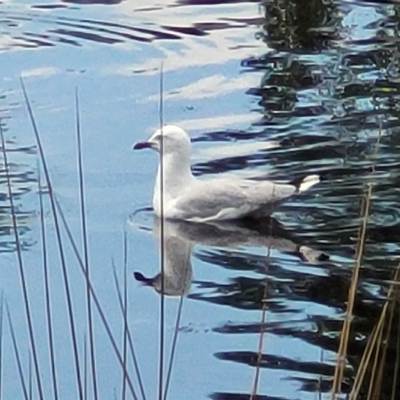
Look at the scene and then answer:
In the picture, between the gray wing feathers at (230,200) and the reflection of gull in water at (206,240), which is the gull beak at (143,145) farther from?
the reflection of gull in water at (206,240)

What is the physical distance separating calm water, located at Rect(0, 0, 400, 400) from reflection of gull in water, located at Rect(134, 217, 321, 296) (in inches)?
0.6

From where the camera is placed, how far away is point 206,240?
7645 mm

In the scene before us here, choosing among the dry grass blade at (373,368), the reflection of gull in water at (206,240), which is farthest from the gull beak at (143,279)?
the dry grass blade at (373,368)

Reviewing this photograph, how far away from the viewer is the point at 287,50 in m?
11.2

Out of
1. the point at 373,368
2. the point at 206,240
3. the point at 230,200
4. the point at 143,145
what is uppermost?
the point at 373,368

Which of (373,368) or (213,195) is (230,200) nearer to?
(213,195)

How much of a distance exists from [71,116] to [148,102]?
0.65 metres

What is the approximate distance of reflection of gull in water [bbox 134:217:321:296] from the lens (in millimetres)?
7086

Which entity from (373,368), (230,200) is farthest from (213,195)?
(373,368)

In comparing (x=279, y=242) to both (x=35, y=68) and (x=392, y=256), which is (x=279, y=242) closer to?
(x=392, y=256)

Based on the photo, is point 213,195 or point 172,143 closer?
point 213,195

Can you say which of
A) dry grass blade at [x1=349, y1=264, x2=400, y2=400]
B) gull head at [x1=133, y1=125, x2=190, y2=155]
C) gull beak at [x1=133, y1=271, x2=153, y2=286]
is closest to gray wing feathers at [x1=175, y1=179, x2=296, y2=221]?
gull head at [x1=133, y1=125, x2=190, y2=155]

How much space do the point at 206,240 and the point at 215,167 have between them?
107 cm

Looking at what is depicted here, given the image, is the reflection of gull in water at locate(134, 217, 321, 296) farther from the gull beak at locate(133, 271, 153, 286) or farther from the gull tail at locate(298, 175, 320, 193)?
the gull tail at locate(298, 175, 320, 193)
